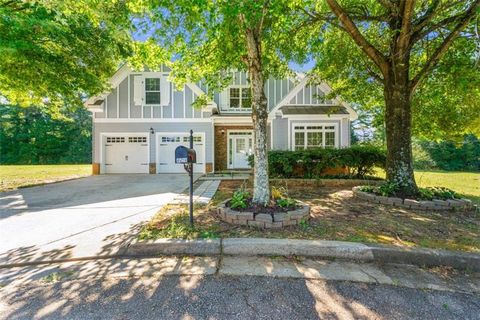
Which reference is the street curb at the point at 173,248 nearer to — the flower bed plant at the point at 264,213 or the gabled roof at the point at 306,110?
the flower bed plant at the point at 264,213

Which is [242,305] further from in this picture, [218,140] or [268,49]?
[218,140]

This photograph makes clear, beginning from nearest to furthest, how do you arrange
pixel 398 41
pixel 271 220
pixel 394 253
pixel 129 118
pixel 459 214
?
pixel 394 253
pixel 271 220
pixel 459 214
pixel 398 41
pixel 129 118

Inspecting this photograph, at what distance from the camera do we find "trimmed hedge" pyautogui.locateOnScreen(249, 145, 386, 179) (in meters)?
8.43

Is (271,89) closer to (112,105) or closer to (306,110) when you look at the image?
(306,110)

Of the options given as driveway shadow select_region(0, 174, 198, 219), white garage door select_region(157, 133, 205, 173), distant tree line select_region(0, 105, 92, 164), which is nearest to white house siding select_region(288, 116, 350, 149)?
white garage door select_region(157, 133, 205, 173)

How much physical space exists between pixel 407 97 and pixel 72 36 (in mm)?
11326

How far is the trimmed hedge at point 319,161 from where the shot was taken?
8.43 metres

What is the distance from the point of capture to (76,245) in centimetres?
329

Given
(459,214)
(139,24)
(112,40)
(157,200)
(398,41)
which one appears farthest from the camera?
(112,40)

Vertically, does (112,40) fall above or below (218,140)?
above

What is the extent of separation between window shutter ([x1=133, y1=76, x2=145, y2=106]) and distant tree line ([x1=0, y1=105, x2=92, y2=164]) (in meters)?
19.9

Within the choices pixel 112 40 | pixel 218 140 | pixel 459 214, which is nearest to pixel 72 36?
pixel 112 40

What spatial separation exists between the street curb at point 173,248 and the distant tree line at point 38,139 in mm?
30460

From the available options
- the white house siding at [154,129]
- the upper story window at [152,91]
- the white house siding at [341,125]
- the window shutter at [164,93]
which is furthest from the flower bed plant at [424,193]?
the upper story window at [152,91]
